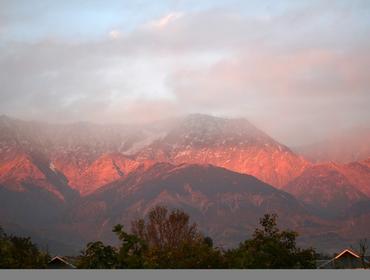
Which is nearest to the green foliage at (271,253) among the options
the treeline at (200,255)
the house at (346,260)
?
the treeline at (200,255)

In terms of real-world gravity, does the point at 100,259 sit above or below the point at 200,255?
below

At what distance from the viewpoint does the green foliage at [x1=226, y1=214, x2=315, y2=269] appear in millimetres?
76375

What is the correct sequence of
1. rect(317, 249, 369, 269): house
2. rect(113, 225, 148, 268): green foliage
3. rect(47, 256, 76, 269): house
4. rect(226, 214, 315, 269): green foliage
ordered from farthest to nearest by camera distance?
rect(317, 249, 369, 269): house < rect(47, 256, 76, 269): house < rect(226, 214, 315, 269): green foliage < rect(113, 225, 148, 268): green foliage

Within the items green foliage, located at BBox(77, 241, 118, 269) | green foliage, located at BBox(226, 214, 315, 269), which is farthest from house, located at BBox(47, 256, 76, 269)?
green foliage, located at BBox(77, 241, 118, 269)

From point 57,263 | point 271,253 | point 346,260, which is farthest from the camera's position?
point 346,260

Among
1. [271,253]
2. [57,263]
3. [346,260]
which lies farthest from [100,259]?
[346,260]

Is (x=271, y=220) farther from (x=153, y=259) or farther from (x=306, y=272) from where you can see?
(x=306, y=272)

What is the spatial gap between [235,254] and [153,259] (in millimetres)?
16732

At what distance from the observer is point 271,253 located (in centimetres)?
7788

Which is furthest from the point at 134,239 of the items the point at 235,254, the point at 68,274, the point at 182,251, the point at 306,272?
the point at 306,272

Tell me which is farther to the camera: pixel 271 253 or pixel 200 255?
pixel 200 255

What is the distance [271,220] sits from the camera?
275 feet

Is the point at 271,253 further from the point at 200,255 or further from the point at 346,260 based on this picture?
the point at 346,260

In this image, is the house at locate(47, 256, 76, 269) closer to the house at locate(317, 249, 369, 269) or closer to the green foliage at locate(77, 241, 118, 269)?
the house at locate(317, 249, 369, 269)
